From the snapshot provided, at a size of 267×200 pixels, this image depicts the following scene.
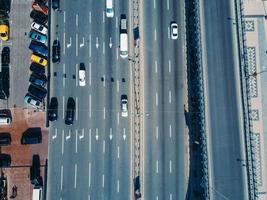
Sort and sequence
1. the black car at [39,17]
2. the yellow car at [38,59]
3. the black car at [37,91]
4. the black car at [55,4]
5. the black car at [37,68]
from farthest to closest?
1. the black car at [55,4]
2. the black car at [39,17]
3. the black car at [37,68]
4. the yellow car at [38,59]
5. the black car at [37,91]

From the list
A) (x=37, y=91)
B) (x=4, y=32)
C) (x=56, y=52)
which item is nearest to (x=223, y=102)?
(x=56, y=52)

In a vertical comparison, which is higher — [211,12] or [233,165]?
[211,12]

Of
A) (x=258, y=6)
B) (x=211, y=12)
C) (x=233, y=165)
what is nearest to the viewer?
(x=233, y=165)

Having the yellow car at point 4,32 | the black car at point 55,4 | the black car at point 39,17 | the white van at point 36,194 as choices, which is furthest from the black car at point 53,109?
the black car at point 55,4

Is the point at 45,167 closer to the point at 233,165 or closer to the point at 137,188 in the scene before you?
the point at 137,188

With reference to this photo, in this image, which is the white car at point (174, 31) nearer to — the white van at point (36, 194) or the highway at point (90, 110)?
the highway at point (90, 110)

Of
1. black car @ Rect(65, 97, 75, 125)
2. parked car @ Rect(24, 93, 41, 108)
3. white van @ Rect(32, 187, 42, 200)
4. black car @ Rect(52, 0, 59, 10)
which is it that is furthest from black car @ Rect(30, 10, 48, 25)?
white van @ Rect(32, 187, 42, 200)

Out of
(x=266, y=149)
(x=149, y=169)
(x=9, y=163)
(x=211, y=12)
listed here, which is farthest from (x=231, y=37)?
(x=9, y=163)
